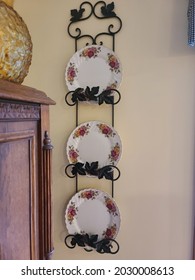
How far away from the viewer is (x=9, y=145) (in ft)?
1.55

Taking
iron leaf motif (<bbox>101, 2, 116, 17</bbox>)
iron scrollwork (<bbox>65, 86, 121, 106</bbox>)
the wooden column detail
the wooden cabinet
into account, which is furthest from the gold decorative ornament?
iron leaf motif (<bbox>101, 2, 116, 17</bbox>)

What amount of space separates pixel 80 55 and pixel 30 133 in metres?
0.80

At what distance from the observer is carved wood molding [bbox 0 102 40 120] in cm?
44

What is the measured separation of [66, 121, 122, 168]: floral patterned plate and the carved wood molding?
0.67 metres

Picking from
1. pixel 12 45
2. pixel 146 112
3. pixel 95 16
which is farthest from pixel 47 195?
pixel 95 16

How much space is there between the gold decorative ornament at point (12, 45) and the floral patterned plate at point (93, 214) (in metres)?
0.82

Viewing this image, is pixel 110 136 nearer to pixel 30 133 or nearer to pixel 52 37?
pixel 52 37

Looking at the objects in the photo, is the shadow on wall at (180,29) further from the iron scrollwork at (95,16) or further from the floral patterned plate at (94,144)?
the floral patterned plate at (94,144)

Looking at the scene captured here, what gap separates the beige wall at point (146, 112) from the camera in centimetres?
119

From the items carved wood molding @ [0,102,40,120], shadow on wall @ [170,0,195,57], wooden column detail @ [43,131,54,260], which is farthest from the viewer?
shadow on wall @ [170,0,195,57]

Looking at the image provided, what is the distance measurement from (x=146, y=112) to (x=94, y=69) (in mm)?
336

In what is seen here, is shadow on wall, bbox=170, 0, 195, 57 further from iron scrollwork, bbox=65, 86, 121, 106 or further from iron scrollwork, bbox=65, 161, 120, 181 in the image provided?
iron scrollwork, bbox=65, 161, 120, 181
